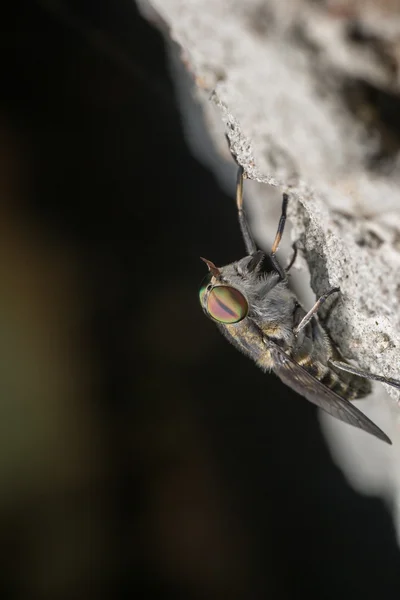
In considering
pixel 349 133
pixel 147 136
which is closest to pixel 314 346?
pixel 349 133

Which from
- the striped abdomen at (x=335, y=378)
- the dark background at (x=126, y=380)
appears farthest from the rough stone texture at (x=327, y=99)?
the dark background at (x=126, y=380)

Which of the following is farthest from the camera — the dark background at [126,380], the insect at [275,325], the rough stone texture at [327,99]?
the dark background at [126,380]

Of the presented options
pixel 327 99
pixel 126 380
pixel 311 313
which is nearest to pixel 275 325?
pixel 311 313

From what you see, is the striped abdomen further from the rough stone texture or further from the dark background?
the dark background

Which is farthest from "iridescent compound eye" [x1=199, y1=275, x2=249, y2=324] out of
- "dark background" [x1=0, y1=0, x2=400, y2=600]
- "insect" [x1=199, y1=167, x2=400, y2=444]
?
"dark background" [x1=0, y1=0, x2=400, y2=600]

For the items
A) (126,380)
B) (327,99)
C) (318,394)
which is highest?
(327,99)

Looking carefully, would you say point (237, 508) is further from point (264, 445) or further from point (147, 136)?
point (147, 136)

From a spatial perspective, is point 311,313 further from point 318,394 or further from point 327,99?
point 327,99

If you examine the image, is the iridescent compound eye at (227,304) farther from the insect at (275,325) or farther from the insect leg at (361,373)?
the insect leg at (361,373)
